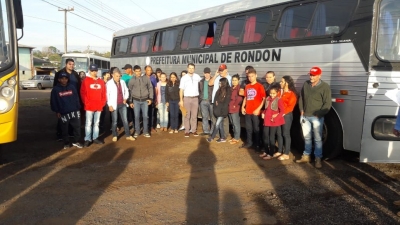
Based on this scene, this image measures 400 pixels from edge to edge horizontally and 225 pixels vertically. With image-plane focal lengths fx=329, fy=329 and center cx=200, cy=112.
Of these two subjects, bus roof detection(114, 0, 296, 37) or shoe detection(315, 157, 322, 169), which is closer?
shoe detection(315, 157, 322, 169)

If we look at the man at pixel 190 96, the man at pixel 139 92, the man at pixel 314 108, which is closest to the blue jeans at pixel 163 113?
the man at pixel 190 96

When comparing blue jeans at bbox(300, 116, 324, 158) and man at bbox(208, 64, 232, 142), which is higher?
man at bbox(208, 64, 232, 142)

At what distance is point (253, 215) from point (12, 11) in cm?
470

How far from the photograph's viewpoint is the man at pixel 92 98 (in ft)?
24.5

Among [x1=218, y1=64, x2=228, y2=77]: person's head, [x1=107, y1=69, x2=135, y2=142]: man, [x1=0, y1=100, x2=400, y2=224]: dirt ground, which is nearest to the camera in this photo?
[x1=0, y1=100, x2=400, y2=224]: dirt ground

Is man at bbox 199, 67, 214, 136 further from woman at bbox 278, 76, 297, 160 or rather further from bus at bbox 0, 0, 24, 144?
bus at bbox 0, 0, 24, 144

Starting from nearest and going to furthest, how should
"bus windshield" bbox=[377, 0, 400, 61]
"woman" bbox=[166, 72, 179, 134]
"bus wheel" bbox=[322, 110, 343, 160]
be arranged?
"bus windshield" bbox=[377, 0, 400, 61] → "bus wheel" bbox=[322, 110, 343, 160] → "woman" bbox=[166, 72, 179, 134]

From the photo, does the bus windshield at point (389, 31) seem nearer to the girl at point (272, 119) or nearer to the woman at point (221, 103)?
the girl at point (272, 119)

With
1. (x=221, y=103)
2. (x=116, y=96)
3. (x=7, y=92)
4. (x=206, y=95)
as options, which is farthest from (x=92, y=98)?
(x=221, y=103)

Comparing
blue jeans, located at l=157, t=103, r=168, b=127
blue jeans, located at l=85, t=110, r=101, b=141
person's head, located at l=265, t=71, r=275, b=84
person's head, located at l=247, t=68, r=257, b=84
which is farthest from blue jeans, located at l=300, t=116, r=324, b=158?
blue jeans, located at l=85, t=110, r=101, b=141

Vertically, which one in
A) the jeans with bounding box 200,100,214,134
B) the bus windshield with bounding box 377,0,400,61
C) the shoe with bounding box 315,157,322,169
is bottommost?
the shoe with bounding box 315,157,322,169

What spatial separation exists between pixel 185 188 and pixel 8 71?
3.22 meters

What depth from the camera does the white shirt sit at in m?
8.54

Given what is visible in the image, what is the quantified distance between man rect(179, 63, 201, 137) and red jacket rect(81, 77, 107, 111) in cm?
215
